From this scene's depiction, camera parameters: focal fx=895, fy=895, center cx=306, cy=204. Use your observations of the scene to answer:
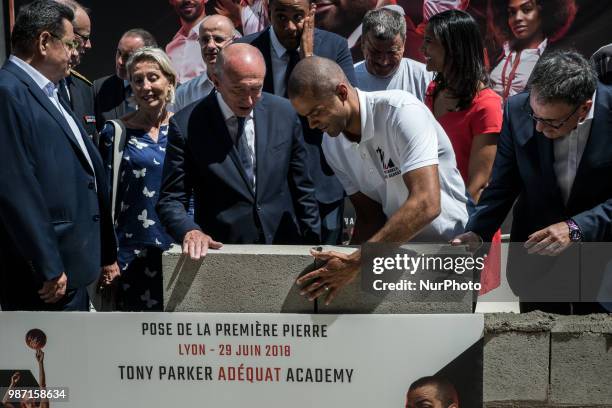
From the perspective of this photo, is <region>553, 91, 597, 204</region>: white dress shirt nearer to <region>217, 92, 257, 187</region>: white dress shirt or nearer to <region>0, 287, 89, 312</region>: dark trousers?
<region>217, 92, 257, 187</region>: white dress shirt

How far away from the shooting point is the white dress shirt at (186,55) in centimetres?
626

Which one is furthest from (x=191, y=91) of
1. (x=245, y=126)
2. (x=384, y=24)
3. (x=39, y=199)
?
(x=39, y=199)

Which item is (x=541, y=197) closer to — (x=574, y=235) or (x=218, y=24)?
(x=574, y=235)

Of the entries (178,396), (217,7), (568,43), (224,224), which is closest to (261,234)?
(224,224)

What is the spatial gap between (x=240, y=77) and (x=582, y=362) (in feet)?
5.78

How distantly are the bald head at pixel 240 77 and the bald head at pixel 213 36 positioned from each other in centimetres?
146

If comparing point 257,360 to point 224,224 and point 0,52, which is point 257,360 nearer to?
point 224,224

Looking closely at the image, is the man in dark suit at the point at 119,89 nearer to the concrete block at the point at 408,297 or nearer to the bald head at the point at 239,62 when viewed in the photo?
the bald head at the point at 239,62

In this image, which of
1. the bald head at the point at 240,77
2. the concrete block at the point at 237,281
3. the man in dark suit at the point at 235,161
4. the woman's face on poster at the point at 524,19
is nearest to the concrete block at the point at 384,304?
the concrete block at the point at 237,281

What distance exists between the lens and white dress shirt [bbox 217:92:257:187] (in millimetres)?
3793

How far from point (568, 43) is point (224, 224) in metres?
3.54

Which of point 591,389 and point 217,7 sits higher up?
point 217,7

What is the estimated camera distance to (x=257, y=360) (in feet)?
10.8

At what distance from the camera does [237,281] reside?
3291 millimetres
